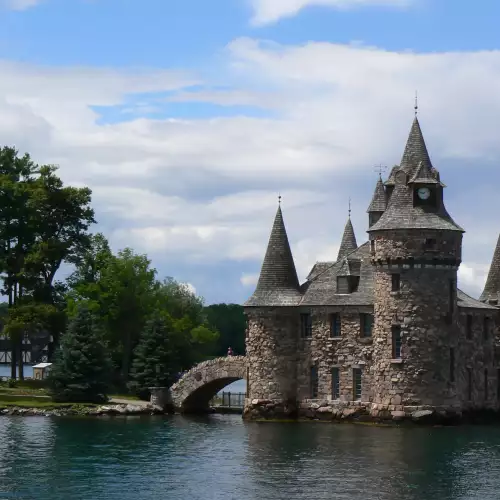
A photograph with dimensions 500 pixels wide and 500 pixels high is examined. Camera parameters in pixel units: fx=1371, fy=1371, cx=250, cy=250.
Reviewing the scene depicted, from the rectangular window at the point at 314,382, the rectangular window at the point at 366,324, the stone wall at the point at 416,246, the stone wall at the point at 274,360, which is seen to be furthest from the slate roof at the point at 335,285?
the rectangular window at the point at 314,382

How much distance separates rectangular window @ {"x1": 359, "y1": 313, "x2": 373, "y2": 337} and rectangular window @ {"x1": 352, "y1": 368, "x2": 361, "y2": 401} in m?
2.22

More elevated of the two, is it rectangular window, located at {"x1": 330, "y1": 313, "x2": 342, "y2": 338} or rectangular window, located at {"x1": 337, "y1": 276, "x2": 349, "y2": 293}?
rectangular window, located at {"x1": 337, "y1": 276, "x2": 349, "y2": 293}

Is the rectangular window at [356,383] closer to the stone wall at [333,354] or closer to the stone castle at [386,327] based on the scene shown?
the stone castle at [386,327]

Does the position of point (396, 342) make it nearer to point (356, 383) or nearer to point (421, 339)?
point (421, 339)

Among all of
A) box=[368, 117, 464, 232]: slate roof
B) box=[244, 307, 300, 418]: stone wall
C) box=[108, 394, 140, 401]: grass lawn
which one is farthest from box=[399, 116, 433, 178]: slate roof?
box=[108, 394, 140, 401]: grass lawn

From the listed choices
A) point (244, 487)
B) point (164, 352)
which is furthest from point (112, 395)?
point (244, 487)

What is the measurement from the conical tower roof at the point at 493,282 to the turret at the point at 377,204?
334 inches

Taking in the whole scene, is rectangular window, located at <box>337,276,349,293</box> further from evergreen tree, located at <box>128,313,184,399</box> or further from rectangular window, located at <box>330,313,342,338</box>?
evergreen tree, located at <box>128,313,184,399</box>

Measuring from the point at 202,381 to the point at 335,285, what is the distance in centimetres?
1237

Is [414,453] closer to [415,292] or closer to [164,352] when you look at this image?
[415,292]

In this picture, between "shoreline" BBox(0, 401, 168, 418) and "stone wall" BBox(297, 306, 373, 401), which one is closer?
"stone wall" BBox(297, 306, 373, 401)

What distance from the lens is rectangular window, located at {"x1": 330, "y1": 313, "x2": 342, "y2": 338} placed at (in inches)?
3312

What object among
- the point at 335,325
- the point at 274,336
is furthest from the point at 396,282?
the point at 274,336

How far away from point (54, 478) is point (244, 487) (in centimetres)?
826
